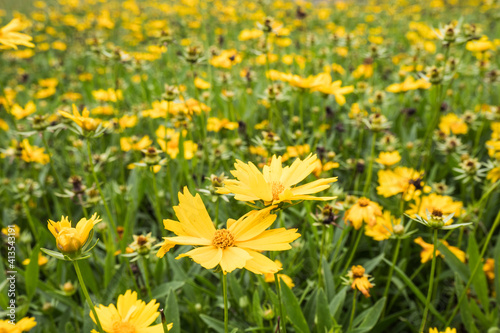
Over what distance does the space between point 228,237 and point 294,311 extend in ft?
1.43

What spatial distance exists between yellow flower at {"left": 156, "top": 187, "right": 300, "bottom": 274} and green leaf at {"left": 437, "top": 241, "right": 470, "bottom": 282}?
0.78 m

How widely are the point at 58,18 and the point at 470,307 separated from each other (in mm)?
6762

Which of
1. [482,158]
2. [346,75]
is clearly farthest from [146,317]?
[346,75]

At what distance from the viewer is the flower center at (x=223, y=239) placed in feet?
2.34

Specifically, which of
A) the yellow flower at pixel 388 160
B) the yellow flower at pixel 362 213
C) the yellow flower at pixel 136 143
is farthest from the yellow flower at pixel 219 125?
the yellow flower at pixel 362 213

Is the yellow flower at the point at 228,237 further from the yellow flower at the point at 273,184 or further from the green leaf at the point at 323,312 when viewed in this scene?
the green leaf at the point at 323,312

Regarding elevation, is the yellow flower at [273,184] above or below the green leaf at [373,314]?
above

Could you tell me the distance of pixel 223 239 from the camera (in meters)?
0.72

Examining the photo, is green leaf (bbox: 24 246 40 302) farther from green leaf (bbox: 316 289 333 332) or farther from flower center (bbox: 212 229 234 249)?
green leaf (bbox: 316 289 333 332)

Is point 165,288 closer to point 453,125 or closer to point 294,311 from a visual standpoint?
point 294,311

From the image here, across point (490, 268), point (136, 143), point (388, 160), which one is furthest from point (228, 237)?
point (136, 143)

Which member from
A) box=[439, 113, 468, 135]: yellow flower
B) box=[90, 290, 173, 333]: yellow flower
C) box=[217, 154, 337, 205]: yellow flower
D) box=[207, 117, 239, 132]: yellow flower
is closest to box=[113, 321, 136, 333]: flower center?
box=[90, 290, 173, 333]: yellow flower

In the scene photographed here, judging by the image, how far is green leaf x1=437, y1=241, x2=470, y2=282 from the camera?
1256mm

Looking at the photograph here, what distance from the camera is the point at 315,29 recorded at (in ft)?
18.4
